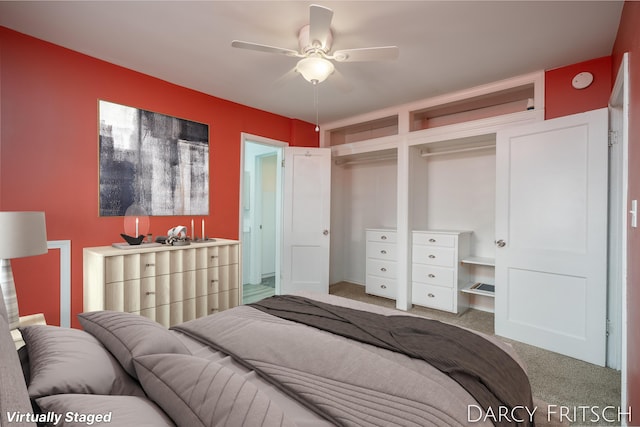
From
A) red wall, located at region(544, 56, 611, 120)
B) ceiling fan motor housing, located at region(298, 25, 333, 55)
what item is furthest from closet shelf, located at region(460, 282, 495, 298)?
ceiling fan motor housing, located at region(298, 25, 333, 55)

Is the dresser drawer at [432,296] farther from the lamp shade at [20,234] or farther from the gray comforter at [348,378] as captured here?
the lamp shade at [20,234]

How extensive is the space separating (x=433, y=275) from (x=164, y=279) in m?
2.93

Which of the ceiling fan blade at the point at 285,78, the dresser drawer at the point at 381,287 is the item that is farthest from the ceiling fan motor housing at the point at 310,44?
the dresser drawer at the point at 381,287

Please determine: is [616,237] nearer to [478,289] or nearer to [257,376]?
[478,289]

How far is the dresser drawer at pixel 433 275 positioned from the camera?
350 centimetres

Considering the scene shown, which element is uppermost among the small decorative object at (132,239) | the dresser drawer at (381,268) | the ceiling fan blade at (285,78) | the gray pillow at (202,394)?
the ceiling fan blade at (285,78)

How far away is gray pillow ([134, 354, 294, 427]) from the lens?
756mm

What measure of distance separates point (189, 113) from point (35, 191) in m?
1.52

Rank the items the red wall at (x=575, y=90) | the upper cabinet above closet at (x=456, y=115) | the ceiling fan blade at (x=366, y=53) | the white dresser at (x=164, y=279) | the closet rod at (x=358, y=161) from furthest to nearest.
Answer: the closet rod at (x=358, y=161), the upper cabinet above closet at (x=456, y=115), the red wall at (x=575, y=90), the white dresser at (x=164, y=279), the ceiling fan blade at (x=366, y=53)

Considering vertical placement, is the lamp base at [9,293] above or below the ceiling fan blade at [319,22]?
below

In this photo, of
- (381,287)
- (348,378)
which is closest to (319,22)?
(348,378)

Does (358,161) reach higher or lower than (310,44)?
lower

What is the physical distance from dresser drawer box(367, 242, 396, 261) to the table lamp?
137 inches

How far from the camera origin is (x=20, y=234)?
1.67 metres
